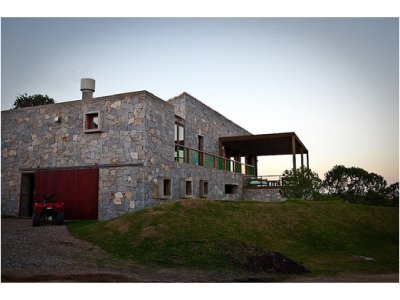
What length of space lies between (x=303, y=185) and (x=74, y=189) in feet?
32.3

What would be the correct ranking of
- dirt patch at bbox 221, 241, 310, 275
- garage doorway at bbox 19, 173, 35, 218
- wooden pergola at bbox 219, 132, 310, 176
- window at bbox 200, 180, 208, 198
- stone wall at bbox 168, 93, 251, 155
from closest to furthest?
dirt patch at bbox 221, 241, 310, 275 < garage doorway at bbox 19, 173, 35, 218 < window at bbox 200, 180, 208, 198 < stone wall at bbox 168, 93, 251, 155 < wooden pergola at bbox 219, 132, 310, 176

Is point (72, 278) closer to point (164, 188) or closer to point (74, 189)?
point (164, 188)

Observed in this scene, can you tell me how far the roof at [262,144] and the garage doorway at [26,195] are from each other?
11.0m

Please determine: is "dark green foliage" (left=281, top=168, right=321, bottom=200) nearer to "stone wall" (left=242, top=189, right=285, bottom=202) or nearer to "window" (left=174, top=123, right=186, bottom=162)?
"stone wall" (left=242, top=189, right=285, bottom=202)

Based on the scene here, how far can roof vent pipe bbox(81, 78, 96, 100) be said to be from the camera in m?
17.1

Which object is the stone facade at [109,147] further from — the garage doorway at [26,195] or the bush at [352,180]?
the bush at [352,180]

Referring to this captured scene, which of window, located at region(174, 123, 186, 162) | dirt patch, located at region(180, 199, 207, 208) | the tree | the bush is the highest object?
the tree

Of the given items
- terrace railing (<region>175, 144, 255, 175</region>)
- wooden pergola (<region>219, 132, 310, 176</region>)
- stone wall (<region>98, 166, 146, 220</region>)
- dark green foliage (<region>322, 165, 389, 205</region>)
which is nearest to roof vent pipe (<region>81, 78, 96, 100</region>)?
stone wall (<region>98, 166, 146, 220</region>)

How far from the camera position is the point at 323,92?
12992mm

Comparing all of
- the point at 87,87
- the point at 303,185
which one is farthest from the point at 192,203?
the point at 87,87

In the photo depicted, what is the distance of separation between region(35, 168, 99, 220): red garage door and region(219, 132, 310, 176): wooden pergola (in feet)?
32.2

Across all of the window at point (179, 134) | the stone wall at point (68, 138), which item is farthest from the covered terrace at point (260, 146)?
the stone wall at point (68, 138)

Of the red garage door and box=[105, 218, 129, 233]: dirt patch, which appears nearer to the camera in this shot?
box=[105, 218, 129, 233]: dirt patch

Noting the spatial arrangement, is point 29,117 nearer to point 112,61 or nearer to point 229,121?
point 112,61
